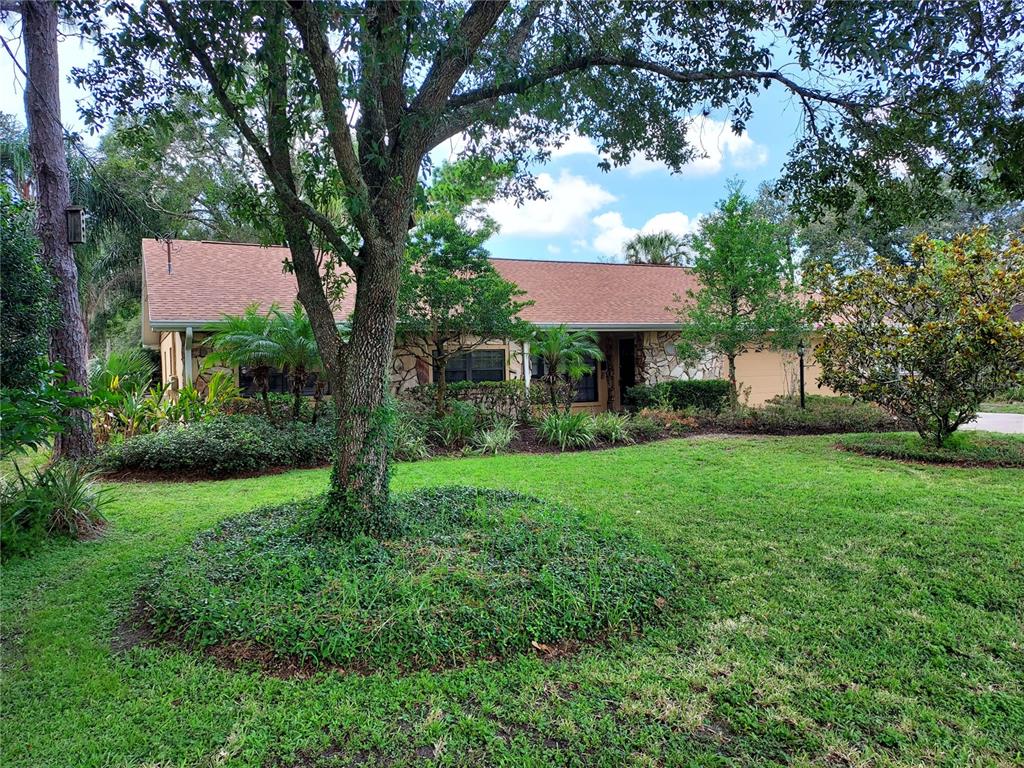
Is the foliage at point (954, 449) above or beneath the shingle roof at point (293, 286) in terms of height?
beneath

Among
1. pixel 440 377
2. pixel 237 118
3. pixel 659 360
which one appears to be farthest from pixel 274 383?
A: pixel 659 360

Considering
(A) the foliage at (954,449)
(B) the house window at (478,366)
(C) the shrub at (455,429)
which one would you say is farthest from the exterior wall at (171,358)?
(A) the foliage at (954,449)

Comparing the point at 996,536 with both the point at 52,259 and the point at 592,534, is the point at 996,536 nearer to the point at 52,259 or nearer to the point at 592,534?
the point at 592,534

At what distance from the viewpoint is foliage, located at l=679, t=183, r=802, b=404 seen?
11.7 meters

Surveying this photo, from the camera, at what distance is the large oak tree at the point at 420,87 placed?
378 cm

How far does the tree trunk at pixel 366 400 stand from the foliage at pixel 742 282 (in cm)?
918

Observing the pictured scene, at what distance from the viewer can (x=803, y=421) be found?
472 inches

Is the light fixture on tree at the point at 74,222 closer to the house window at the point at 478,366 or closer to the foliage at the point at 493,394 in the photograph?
the foliage at the point at 493,394

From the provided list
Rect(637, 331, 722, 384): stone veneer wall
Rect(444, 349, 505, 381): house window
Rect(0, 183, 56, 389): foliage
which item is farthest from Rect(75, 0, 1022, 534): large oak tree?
Rect(637, 331, 722, 384): stone veneer wall

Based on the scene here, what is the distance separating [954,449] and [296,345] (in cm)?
1060

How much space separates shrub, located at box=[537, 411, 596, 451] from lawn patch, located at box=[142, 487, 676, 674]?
5717mm

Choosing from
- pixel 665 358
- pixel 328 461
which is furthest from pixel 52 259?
pixel 665 358

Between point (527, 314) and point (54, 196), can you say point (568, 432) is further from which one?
point (54, 196)

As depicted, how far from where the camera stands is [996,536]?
4.93m
